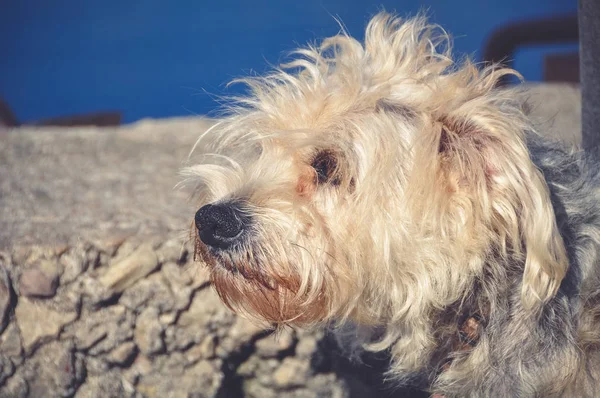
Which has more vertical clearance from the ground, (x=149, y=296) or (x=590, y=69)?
(x=590, y=69)

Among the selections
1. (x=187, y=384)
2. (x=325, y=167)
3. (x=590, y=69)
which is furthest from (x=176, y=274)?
(x=590, y=69)

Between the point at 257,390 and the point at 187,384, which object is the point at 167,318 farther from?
the point at 257,390

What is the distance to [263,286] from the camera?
2162mm

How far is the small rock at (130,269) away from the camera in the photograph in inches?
110

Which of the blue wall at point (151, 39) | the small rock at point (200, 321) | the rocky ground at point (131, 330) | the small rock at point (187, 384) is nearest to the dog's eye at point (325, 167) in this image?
the rocky ground at point (131, 330)

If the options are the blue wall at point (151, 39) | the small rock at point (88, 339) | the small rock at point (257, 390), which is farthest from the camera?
the blue wall at point (151, 39)

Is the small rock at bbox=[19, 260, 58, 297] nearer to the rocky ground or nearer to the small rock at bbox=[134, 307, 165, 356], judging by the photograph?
the rocky ground

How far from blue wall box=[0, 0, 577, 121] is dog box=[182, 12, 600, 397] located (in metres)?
3.47

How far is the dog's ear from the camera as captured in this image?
190 centimetres

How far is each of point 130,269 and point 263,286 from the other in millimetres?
866

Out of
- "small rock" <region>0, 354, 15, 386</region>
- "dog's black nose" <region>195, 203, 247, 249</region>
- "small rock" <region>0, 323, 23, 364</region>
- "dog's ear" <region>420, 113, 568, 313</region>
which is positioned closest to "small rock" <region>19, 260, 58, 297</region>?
"small rock" <region>0, 323, 23, 364</region>

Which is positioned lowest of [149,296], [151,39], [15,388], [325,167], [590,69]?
[15,388]

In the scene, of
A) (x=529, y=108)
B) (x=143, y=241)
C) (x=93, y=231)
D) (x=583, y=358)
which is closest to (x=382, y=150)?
(x=529, y=108)

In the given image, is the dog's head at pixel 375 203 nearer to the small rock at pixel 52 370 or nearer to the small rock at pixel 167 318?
the small rock at pixel 167 318
